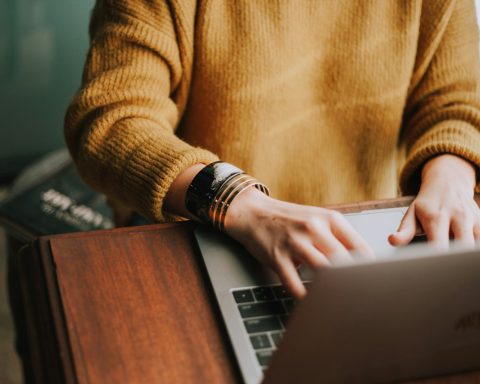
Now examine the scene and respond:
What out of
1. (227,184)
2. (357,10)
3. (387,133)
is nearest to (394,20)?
(357,10)

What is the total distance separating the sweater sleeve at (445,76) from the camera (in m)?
0.86

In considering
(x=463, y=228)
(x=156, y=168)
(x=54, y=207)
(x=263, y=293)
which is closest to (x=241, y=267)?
(x=263, y=293)

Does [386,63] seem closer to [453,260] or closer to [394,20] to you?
[394,20]

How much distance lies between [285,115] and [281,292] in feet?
1.43

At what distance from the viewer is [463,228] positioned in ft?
2.08

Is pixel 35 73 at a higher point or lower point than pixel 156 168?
lower

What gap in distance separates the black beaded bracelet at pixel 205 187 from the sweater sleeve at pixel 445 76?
0.34 m

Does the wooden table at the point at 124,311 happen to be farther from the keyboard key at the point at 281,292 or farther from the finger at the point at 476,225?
the finger at the point at 476,225

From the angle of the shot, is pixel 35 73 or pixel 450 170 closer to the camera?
pixel 450 170

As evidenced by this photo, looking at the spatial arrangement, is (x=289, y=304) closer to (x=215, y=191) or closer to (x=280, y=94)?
(x=215, y=191)

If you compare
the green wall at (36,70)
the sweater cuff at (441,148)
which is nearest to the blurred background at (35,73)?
the green wall at (36,70)

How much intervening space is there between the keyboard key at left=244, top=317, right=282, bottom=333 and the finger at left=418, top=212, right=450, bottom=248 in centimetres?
22

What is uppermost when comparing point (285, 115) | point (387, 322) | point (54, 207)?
point (387, 322)

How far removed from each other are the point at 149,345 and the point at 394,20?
0.65 meters
